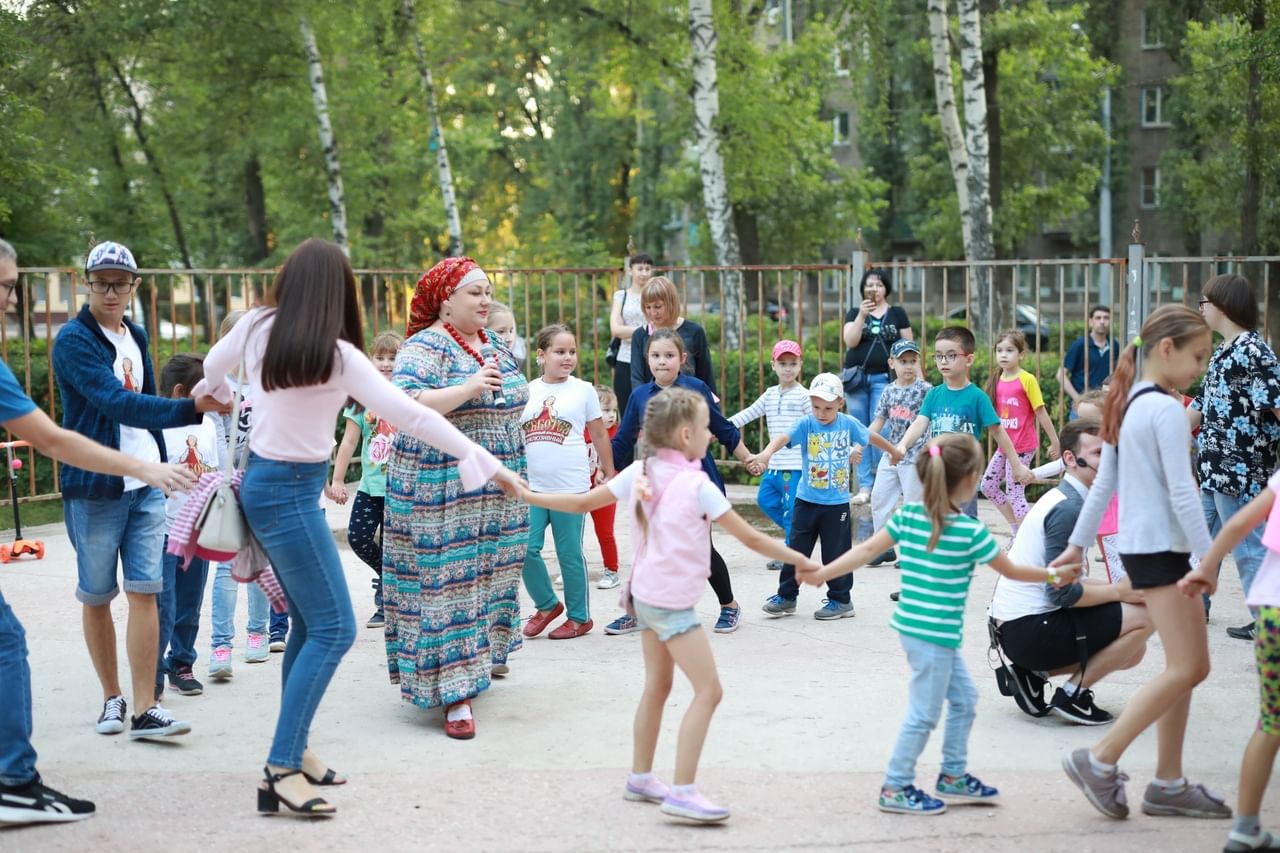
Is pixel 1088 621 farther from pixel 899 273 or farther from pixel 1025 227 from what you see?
pixel 1025 227

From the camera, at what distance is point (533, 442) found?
7398 millimetres

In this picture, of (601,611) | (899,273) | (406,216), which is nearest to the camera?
(601,611)

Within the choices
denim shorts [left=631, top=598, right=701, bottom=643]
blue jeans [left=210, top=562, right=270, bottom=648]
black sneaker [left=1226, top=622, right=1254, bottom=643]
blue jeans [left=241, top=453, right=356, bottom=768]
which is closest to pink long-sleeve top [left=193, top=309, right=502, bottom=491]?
blue jeans [left=241, top=453, right=356, bottom=768]

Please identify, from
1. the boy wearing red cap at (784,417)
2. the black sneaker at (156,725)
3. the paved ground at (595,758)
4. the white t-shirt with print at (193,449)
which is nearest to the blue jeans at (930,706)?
the paved ground at (595,758)

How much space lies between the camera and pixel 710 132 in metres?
18.5

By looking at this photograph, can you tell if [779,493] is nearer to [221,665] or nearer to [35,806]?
[221,665]

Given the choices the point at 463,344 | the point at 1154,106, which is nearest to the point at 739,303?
the point at 463,344

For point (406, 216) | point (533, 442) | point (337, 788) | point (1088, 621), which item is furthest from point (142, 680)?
point (406, 216)

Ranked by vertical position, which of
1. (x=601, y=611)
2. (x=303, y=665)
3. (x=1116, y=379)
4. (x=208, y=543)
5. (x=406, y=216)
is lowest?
(x=601, y=611)

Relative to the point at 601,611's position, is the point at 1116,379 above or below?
above

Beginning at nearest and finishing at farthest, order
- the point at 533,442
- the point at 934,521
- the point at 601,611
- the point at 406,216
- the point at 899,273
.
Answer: the point at 934,521 → the point at 533,442 → the point at 601,611 → the point at 899,273 → the point at 406,216

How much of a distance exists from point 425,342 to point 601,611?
267cm

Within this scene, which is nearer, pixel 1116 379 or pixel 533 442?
pixel 1116 379

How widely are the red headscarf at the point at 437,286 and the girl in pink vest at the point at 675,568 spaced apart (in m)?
1.41
